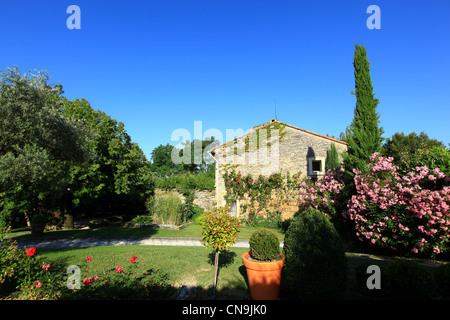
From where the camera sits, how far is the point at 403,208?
7.18m

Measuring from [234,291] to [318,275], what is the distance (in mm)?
2059

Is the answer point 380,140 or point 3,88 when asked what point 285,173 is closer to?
point 380,140

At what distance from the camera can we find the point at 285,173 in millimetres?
16469

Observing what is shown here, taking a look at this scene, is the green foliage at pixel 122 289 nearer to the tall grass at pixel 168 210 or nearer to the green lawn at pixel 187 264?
the green lawn at pixel 187 264

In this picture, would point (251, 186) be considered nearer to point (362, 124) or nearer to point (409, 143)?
point (362, 124)

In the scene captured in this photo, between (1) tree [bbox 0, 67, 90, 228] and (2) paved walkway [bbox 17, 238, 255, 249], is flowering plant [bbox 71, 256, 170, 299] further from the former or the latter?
(2) paved walkway [bbox 17, 238, 255, 249]

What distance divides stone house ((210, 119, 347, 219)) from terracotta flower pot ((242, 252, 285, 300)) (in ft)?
37.4

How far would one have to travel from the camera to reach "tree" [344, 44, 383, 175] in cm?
944

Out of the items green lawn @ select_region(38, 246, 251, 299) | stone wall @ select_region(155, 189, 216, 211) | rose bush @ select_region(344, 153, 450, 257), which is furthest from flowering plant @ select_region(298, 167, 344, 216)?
stone wall @ select_region(155, 189, 216, 211)

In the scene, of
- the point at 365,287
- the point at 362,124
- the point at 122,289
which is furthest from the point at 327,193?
the point at 122,289

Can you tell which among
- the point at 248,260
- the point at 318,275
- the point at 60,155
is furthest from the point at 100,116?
the point at 318,275

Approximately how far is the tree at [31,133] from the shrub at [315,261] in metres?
7.68

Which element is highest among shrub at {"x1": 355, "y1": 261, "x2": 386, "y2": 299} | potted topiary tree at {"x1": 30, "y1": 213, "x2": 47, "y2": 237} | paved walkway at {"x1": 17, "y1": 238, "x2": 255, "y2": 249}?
shrub at {"x1": 355, "y1": 261, "x2": 386, "y2": 299}

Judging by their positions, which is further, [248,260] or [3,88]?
[3,88]
